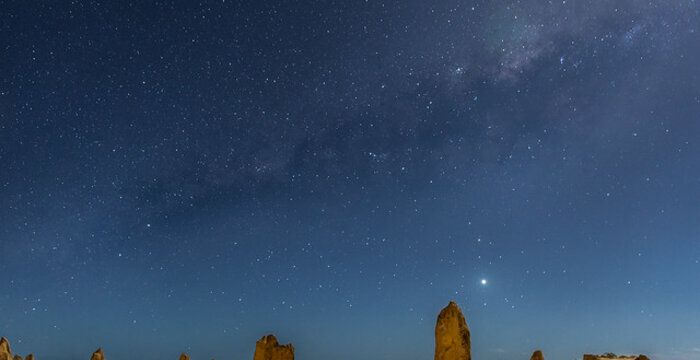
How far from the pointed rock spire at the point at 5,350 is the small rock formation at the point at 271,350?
18678 millimetres

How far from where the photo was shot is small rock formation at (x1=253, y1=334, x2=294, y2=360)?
104 ft

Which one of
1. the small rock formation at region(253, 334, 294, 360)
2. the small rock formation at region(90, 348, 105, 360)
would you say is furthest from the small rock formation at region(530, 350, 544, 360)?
the small rock formation at region(90, 348, 105, 360)

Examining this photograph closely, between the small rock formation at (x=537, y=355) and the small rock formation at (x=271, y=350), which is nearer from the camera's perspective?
the small rock formation at (x=537, y=355)

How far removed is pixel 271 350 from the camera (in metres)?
32.0

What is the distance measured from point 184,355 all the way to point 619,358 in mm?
58709

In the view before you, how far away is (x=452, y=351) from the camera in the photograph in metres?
23.4

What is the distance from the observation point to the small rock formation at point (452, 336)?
76.6ft

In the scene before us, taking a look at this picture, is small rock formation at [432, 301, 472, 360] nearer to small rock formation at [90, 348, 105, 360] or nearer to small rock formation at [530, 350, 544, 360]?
A: small rock formation at [530, 350, 544, 360]

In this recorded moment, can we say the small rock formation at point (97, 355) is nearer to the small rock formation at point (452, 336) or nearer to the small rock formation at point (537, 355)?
the small rock formation at point (452, 336)

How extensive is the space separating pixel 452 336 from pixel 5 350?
33086mm

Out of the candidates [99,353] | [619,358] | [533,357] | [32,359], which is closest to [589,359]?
[619,358]

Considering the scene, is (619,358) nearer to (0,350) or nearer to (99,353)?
(99,353)

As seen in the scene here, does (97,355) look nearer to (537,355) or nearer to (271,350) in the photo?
(271,350)

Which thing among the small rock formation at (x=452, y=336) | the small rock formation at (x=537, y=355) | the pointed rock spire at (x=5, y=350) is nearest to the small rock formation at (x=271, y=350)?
the small rock formation at (x=452, y=336)
